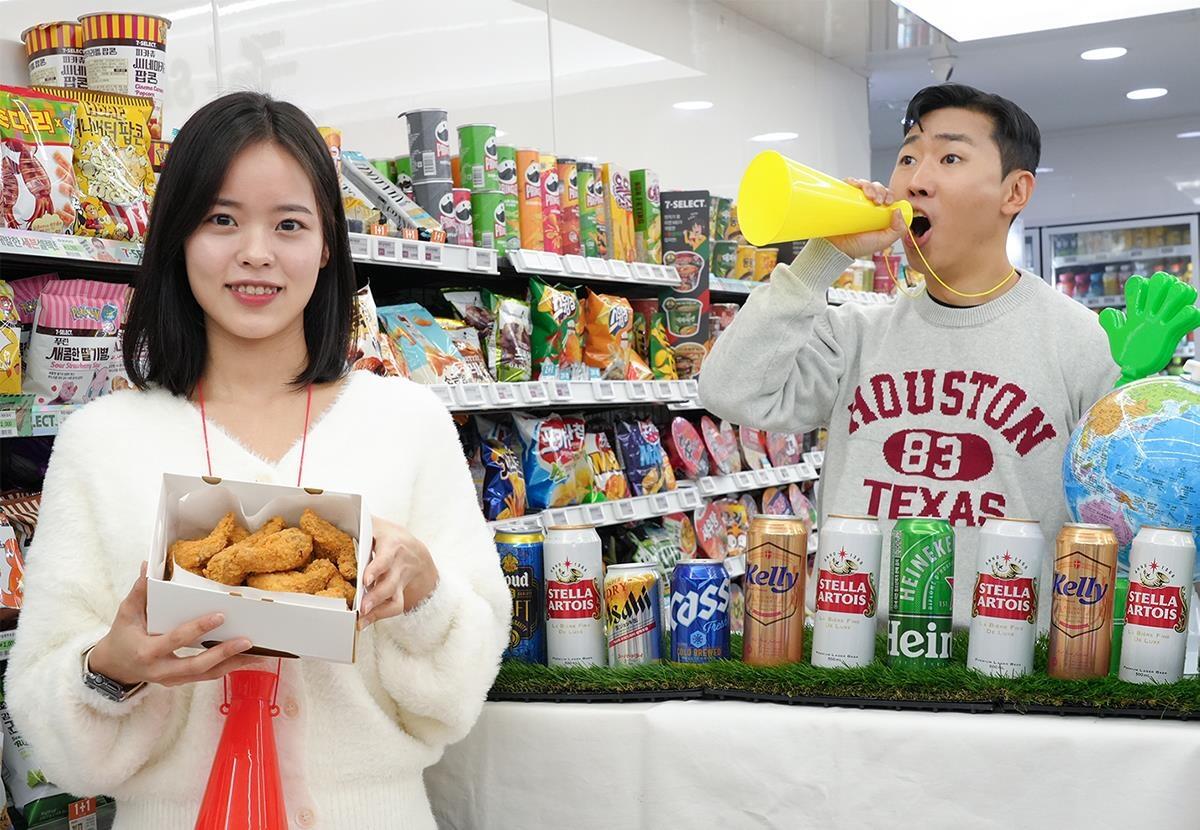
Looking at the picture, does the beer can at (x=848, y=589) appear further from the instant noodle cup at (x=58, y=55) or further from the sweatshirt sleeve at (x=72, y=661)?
the instant noodle cup at (x=58, y=55)

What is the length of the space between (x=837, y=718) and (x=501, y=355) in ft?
6.75

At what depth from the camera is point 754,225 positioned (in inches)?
79.7

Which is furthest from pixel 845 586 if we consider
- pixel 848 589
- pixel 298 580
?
pixel 298 580

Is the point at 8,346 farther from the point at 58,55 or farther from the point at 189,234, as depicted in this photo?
the point at 189,234

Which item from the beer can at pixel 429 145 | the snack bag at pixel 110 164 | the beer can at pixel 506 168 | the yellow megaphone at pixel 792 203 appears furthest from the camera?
the beer can at pixel 506 168

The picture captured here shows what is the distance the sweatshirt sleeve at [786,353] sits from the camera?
2.18m

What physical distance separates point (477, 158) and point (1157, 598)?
7.60 feet

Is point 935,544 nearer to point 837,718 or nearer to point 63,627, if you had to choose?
point 837,718

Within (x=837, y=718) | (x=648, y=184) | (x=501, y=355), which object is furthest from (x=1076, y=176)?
(x=837, y=718)

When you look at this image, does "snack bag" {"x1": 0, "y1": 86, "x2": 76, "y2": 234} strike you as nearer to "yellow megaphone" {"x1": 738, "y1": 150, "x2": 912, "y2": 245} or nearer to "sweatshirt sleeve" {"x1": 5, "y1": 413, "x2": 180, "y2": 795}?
"sweatshirt sleeve" {"x1": 5, "y1": 413, "x2": 180, "y2": 795}

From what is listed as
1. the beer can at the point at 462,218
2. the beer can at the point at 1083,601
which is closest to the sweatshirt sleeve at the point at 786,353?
the beer can at the point at 1083,601

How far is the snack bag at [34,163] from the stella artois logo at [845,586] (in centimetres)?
159

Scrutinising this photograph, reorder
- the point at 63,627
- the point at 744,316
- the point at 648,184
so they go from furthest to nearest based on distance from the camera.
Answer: the point at 648,184
the point at 744,316
the point at 63,627

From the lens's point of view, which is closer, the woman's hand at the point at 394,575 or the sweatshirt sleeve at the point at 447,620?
the woman's hand at the point at 394,575
